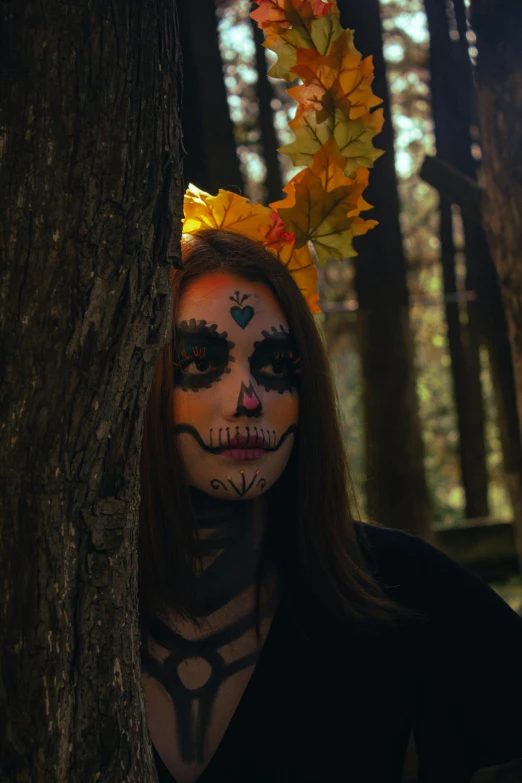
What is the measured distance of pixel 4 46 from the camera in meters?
1.16

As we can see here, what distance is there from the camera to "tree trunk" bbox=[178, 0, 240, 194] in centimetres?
349

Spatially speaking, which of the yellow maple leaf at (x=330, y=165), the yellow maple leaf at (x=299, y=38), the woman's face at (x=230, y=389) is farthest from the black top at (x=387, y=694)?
the yellow maple leaf at (x=299, y=38)

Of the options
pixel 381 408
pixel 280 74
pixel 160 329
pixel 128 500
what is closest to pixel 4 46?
pixel 160 329

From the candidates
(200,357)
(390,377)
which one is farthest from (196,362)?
(390,377)

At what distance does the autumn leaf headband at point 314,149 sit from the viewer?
6.40 ft

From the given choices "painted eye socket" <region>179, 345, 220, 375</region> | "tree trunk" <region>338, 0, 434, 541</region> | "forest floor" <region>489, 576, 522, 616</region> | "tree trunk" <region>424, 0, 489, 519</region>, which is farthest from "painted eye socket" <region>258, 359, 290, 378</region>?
"tree trunk" <region>424, 0, 489, 519</region>

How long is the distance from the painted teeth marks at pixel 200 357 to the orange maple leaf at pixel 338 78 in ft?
1.81

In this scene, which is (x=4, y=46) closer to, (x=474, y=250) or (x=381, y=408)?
(x=381, y=408)

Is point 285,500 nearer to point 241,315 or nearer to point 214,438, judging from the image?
point 214,438

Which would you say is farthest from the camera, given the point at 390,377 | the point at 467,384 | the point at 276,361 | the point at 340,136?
the point at 467,384

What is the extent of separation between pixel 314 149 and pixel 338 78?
155 mm

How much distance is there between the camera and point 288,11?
193cm

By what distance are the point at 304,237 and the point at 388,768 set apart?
1146 millimetres

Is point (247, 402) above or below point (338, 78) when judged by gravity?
below
